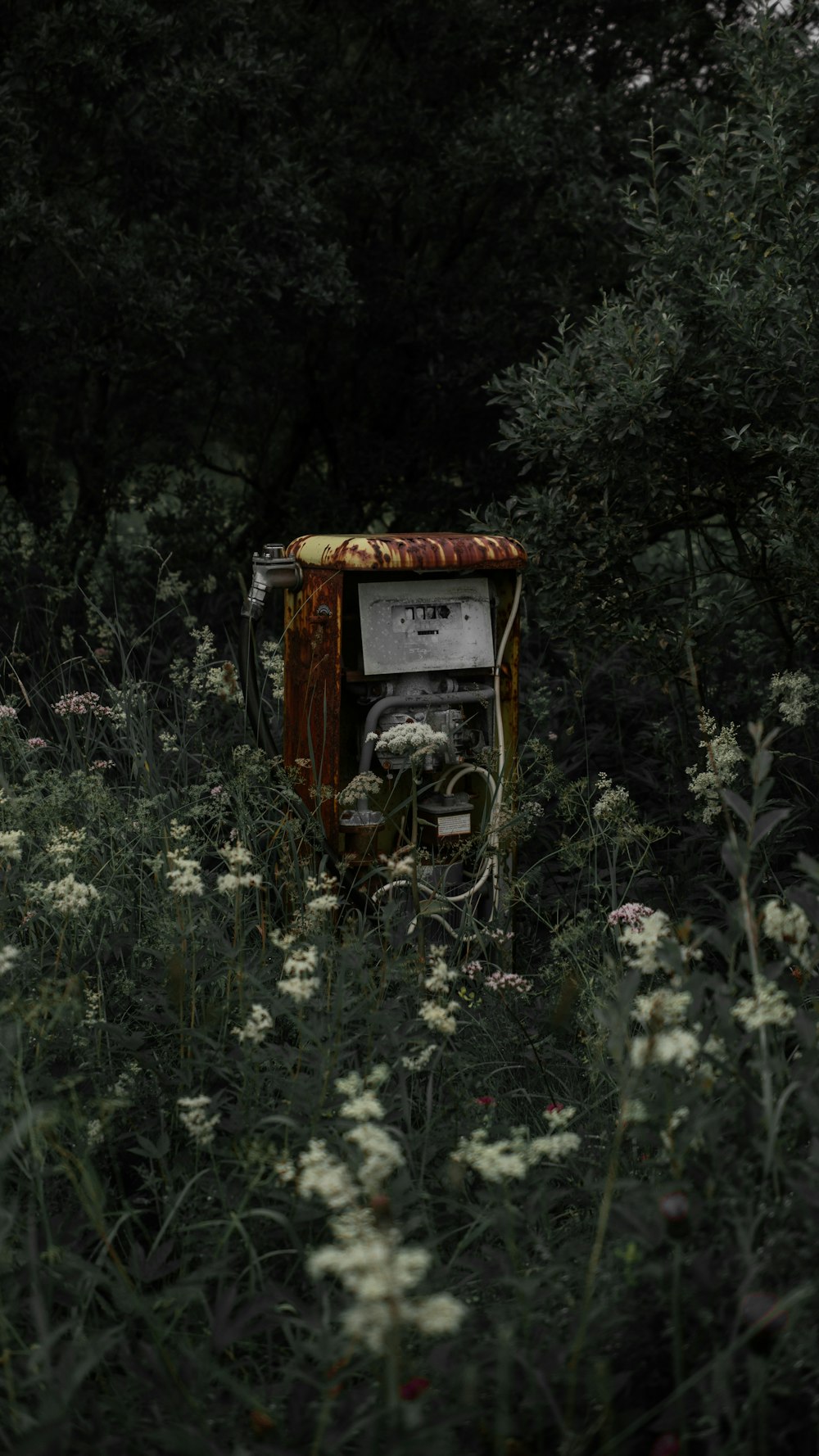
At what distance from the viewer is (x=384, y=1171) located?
1.46 meters

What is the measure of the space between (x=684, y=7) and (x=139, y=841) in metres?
5.18

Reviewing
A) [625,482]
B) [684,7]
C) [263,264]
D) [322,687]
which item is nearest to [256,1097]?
[322,687]

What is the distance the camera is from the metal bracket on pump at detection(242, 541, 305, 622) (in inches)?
137

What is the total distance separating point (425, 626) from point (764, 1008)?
199cm

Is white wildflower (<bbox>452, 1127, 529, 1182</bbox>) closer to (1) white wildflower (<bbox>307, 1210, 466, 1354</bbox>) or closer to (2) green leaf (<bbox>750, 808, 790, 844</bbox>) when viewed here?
(1) white wildflower (<bbox>307, 1210, 466, 1354</bbox>)

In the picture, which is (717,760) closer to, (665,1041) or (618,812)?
(618,812)

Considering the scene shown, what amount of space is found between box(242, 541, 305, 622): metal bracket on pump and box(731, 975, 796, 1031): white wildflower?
2.10 m

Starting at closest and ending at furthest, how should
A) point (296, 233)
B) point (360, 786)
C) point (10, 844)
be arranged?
point (10, 844) → point (360, 786) → point (296, 233)

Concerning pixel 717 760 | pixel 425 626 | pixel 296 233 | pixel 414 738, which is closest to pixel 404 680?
pixel 425 626

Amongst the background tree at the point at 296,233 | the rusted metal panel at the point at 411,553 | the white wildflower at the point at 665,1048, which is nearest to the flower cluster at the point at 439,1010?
the white wildflower at the point at 665,1048

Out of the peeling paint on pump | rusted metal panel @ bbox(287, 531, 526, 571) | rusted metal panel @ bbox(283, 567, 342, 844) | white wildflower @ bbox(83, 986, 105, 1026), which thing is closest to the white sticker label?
the peeling paint on pump

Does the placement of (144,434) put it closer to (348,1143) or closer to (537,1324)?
(348,1143)

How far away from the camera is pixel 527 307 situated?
246 inches

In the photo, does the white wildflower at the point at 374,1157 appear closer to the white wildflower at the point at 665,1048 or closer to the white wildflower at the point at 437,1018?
the white wildflower at the point at 665,1048
